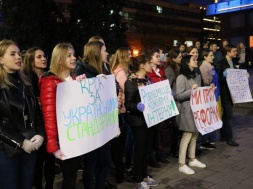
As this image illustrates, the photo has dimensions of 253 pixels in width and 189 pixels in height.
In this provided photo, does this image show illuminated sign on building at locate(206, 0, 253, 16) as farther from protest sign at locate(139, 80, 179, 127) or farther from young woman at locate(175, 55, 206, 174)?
protest sign at locate(139, 80, 179, 127)

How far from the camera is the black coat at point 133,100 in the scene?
4.13 m

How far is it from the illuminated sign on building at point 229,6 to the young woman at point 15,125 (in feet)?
107

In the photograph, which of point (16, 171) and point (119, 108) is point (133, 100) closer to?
point (119, 108)

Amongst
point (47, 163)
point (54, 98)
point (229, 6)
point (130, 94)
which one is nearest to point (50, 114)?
point (54, 98)

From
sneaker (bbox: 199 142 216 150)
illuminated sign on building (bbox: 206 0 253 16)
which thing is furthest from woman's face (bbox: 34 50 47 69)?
illuminated sign on building (bbox: 206 0 253 16)

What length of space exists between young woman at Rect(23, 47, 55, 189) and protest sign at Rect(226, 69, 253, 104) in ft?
12.9

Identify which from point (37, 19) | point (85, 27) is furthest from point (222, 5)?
point (37, 19)

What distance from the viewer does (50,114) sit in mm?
3029

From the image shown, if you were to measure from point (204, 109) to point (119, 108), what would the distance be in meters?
1.54

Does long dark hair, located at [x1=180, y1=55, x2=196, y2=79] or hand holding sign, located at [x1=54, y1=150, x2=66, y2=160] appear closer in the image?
hand holding sign, located at [x1=54, y1=150, x2=66, y2=160]

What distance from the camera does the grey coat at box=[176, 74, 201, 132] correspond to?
4.90 m

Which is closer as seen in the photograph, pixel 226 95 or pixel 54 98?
pixel 54 98

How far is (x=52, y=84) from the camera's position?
3070 millimetres

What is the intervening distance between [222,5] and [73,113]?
35.9m
